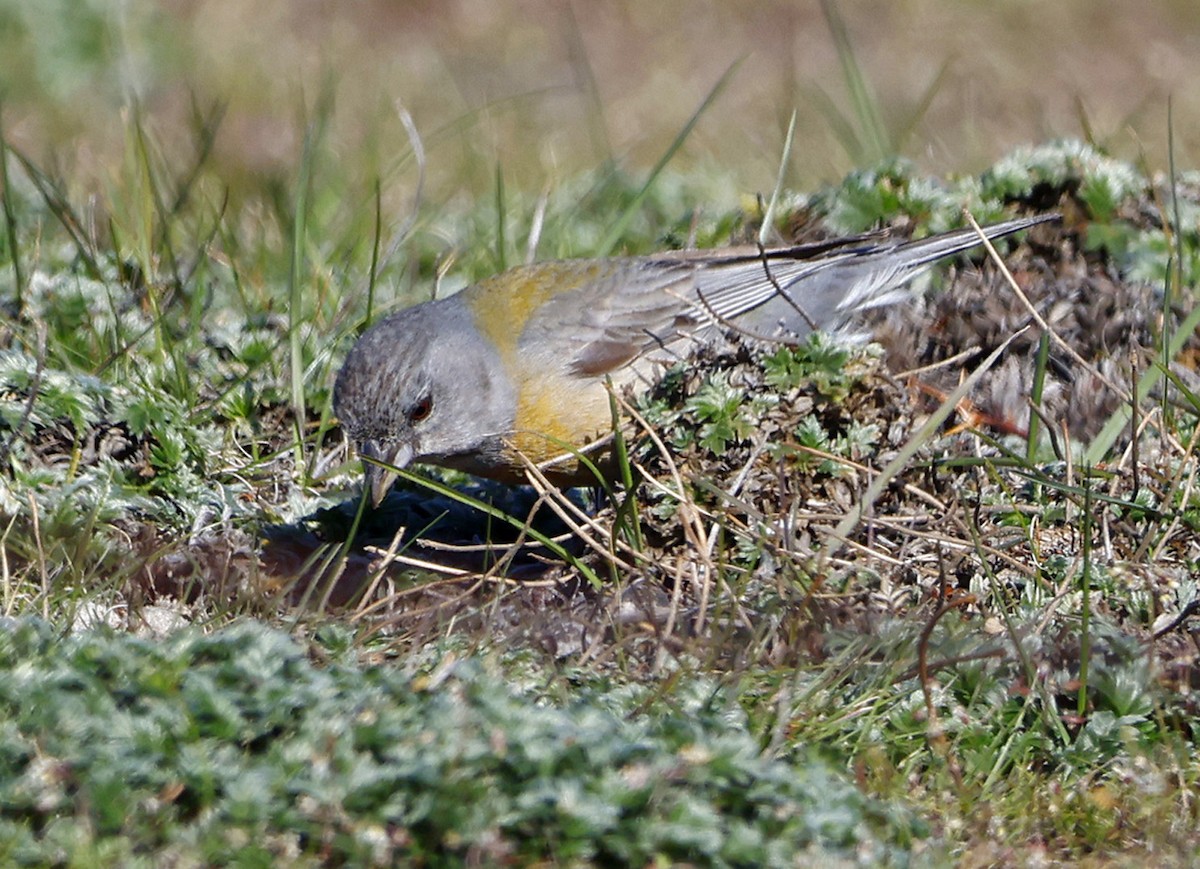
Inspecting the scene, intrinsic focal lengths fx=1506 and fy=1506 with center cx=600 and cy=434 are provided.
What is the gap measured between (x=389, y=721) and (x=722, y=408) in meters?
1.95

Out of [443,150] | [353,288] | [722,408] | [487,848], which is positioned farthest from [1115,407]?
[443,150]

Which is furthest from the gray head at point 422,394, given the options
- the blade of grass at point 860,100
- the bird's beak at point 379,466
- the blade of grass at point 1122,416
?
the blade of grass at point 860,100

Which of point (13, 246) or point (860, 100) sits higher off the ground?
point (860, 100)

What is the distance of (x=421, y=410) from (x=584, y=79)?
4932 millimetres

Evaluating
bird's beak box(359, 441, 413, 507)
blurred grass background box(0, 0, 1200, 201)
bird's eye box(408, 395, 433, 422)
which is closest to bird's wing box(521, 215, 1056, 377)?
bird's eye box(408, 395, 433, 422)

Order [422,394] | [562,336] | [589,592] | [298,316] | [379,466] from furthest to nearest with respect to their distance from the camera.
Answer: [562,336] → [298,316] → [422,394] → [379,466] → [589,592]

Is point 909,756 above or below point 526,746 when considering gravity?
below

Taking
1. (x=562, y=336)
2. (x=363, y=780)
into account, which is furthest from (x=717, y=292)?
(x=363, y=780)

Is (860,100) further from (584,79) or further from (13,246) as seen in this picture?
(13,246)

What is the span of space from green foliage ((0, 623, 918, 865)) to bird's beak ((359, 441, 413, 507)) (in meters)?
1.75

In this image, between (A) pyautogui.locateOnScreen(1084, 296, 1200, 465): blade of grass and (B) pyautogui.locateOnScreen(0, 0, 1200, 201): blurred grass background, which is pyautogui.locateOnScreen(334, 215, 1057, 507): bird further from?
(B) pyautogui.locateOnScreen(0, 0, 1200, 201): blurred grass background

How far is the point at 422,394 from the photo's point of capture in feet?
17.7

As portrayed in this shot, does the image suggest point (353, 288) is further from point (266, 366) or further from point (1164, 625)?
point (1164, 625)

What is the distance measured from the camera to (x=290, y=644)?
11.3 feet
